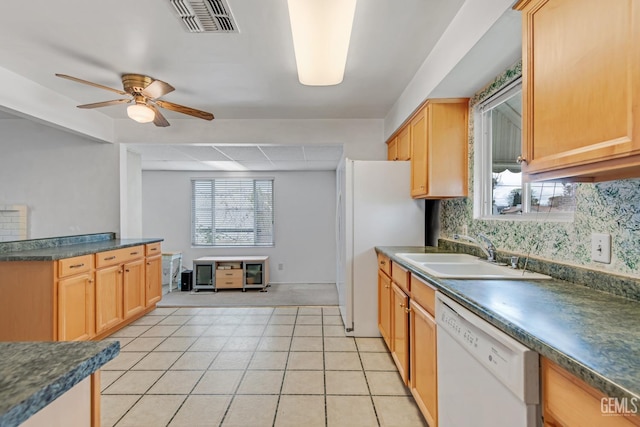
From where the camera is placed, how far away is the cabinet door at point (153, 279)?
3.68 metres

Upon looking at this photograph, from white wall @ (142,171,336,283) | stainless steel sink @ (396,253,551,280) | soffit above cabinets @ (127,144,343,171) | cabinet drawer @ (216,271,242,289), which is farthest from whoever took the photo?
white wall @ (142,171,336,283)

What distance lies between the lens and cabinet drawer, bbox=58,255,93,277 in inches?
97.2

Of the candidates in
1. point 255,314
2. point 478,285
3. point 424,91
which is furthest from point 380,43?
point 255,314

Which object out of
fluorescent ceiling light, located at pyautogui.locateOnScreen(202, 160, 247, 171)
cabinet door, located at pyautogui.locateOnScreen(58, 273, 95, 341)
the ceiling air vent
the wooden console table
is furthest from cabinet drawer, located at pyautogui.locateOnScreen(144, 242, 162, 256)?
the ceiling air vent

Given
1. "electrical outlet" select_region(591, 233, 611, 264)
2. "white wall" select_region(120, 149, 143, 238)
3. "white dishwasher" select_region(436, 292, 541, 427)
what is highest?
"white wall" select_region(120, 149, 143, 238)

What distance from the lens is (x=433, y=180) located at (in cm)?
250

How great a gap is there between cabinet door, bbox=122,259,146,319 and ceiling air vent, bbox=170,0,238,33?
251 cm

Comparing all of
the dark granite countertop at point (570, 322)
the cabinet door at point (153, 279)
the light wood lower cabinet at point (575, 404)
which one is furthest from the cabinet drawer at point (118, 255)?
the light wood lower cabinet at point (575, 404)

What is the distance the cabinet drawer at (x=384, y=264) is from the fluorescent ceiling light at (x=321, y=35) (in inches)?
58.4

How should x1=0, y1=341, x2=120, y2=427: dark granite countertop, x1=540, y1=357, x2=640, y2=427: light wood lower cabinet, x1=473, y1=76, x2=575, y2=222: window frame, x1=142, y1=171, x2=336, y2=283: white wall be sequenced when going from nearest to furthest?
x1=0, y1=341, x2=120, y2=427: dark granite countertop < x1=540, y1=357, x2=640, y2=427: light wood lower cabinet < x1=473, y1=76, x2=575, y2=222: window frame < x1=142, y1=171, x2=336, y2=283: white wall

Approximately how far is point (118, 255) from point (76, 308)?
0.67 meters

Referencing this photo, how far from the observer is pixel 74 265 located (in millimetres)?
2592

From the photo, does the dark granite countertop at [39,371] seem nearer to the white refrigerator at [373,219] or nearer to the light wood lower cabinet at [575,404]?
the light wood lower cabinet at [575,404]

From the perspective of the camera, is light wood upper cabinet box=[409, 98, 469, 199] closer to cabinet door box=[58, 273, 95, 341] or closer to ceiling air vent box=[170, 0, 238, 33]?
ceiling air vent box=[170, 0, 238, 33]
